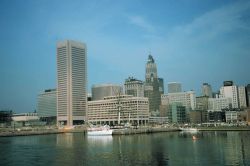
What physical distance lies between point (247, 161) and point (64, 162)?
125 ft

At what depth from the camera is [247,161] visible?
7038 centimetres

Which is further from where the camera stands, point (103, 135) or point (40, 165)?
point (103, 135)

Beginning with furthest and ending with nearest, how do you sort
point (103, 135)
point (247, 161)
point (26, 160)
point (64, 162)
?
point (103, 135)
point (26, 160)
point (64, 162)
point (247, 161)

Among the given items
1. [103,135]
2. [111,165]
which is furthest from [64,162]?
[103,135]

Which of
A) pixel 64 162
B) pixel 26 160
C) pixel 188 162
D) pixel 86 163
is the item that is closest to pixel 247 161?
pixel 188 162

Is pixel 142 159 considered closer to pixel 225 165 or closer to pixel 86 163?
pixel 86 163

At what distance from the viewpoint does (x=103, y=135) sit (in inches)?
7869

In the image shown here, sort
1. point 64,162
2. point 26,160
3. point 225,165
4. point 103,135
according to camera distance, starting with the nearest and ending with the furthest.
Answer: point 225,165, point 64,162, point 26,160, point 103,135

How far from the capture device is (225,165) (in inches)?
2603

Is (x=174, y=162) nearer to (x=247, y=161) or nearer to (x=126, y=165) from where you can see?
(x=126, y=165)

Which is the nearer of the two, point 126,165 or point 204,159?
point 126,165

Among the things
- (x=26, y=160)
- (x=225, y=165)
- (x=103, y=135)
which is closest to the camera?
(x=225, y=165)

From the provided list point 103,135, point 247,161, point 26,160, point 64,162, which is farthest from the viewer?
point 103,135

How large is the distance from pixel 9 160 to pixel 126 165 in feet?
101
